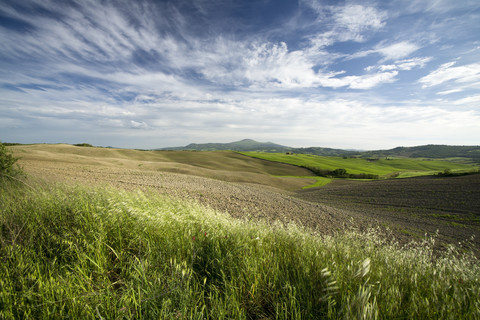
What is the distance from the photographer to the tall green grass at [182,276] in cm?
193

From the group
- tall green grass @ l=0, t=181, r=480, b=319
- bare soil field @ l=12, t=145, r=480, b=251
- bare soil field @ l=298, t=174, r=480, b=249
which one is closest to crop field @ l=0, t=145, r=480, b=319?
tall green grass @ l=0, t=181, r=480, b=319

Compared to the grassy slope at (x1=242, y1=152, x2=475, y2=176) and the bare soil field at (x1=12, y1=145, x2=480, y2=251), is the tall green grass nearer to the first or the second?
the bare soil field at (x1=12, y1=145, x2=480, y2=251)

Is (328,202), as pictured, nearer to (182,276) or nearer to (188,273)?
(188,273)

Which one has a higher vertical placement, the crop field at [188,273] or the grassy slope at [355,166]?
the crop field at [188,273]

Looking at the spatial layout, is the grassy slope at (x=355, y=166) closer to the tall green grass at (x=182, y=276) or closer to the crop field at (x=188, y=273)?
the crop field at (x=188, y=273)

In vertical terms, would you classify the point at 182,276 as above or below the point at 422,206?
above

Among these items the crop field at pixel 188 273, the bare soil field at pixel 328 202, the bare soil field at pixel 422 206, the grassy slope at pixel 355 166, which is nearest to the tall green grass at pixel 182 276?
the crop field at pixel 188 273

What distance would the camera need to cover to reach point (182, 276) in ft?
7.44

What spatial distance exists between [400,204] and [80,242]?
31337mm

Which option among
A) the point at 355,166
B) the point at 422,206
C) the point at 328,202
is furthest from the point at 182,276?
the point at 355,166

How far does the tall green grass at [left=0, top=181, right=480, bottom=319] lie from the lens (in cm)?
193

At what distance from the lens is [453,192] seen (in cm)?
2555

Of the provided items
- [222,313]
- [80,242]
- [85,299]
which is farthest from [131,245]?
[222,313]

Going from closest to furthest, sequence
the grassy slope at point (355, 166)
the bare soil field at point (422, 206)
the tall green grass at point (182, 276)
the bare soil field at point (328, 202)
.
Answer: the tall green grass at point (182, 276)
the bare soil field at point (328, 202)
the bare soil field at point (422, 206)
the grassy slope at point (355, 166)
